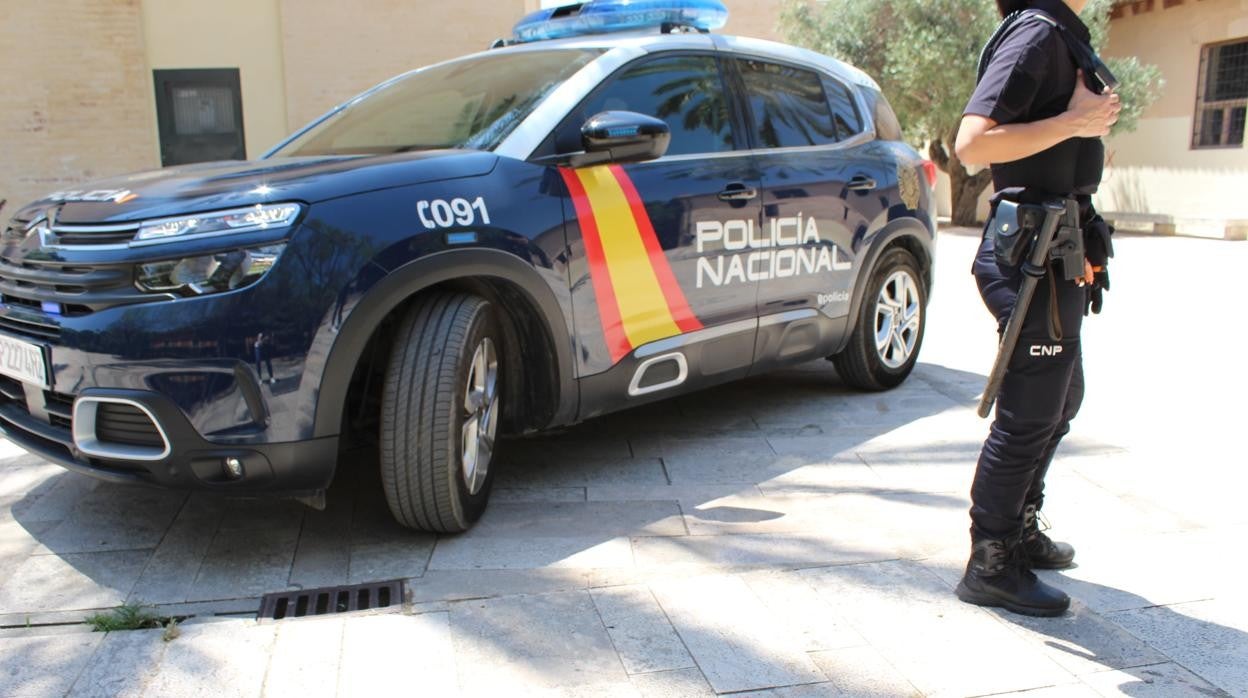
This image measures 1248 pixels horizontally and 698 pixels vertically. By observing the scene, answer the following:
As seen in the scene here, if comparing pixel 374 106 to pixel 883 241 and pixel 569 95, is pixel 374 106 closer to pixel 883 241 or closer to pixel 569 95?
pixel 569 95

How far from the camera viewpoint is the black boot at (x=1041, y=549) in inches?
122

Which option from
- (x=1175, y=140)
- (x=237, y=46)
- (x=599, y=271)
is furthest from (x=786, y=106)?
(x=1175, y=140)

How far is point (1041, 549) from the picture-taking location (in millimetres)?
3137

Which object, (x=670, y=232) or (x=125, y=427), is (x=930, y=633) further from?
(x=125, y=427)

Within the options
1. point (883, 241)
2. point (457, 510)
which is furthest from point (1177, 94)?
point (457, 510)

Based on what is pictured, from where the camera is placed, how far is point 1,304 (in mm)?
3250

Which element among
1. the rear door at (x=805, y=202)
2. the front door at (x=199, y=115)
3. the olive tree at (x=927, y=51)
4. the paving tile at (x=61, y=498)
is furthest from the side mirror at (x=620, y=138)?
the olive tree at (x=927, y=51)

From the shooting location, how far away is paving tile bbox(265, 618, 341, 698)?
2.48 meters

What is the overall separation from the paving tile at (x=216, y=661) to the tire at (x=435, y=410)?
609 mm

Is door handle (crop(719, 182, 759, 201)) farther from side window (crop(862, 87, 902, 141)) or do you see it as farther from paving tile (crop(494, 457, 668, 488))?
side window (crop(862, 87, 902, 141))

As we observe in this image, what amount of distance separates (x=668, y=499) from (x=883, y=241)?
1.90m

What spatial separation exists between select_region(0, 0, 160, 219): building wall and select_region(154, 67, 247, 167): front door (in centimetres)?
17

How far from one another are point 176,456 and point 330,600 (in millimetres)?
600

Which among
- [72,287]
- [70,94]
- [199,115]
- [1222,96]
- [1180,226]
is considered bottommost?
[1180,226]
